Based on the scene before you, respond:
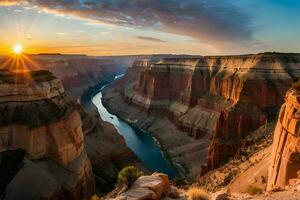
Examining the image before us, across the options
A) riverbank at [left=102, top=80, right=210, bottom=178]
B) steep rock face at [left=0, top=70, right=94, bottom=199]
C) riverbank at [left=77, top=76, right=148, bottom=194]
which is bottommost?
riverbank at [left=102, top=80, right=210, bottom=178]

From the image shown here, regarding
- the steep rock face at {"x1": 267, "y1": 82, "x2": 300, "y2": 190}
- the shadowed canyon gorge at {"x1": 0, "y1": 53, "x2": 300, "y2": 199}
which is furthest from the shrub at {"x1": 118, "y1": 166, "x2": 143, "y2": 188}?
the steep rock face at {"x1": 267, "y1": 82, "x2": 300, "y2": 190}

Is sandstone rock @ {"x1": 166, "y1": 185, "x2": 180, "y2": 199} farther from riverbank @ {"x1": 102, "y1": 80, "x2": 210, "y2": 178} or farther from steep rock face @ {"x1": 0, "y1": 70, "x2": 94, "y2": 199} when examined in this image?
riverbank @ {"x1": 102, "y1": 80, "x2": 210, "y2": 178}

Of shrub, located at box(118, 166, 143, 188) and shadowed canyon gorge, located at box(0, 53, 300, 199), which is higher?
shrub, located at box(118, 166, 143, 188)

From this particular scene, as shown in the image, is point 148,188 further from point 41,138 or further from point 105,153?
point 105,153

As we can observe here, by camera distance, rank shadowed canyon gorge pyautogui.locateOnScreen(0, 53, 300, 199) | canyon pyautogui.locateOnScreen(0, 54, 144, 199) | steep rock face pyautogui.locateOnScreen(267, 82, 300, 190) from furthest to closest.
→ canyon pyautogui.locateOnScreen(0, 54, 144, 199)
shadowed canyon gorge pyautogui.locateOnScreen(0, 53, 300, 199)
steep rock face pyautogui.locateOnScreen(267, 82, 300, 190)

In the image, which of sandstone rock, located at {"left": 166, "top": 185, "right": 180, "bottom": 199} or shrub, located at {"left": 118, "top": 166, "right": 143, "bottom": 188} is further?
shrub, located at {"left": 118, "top": 166, "right": 143, "bottom": 188}

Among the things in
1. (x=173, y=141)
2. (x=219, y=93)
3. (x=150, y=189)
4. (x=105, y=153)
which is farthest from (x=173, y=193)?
(x=219, y=93)

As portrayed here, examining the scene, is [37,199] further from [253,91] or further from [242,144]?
[253,91]

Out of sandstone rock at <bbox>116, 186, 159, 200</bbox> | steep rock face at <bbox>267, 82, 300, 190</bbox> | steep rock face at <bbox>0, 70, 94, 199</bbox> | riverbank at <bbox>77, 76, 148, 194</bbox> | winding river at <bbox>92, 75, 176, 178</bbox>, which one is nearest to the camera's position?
sandstone rock at <bbox>116, 186, 159, 200</bbox>
